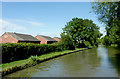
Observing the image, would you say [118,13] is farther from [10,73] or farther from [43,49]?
[10,73]

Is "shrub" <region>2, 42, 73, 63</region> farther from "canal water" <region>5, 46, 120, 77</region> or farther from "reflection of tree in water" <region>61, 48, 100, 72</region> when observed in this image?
"reflection of tree in water" <region>61, 48, 100, 72</region>

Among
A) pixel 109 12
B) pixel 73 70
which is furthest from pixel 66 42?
pixel 73 70

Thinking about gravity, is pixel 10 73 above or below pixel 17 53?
below

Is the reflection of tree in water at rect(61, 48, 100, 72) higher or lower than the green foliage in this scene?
lower

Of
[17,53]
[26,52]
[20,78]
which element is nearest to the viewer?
[20,78]

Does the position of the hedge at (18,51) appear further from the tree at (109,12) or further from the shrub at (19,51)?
the tree at (109,12)

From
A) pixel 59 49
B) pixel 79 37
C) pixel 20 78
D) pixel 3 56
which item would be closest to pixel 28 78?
pixel 20 78

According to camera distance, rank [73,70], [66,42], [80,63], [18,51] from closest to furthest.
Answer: [73,70]
[80,63]
[18,51]
[66,42]

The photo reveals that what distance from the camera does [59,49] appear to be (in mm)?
31500

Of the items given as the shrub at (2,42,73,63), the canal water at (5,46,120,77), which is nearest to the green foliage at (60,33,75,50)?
the shrub at (2,42,73,63)

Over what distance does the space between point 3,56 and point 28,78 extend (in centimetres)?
652

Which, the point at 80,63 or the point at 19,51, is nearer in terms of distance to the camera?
the point at 80,63

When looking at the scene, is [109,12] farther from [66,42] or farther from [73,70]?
[66,42]

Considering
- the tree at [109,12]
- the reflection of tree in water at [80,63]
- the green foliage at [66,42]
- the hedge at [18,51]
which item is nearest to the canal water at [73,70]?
the reflection of tree in water at [80,63]
